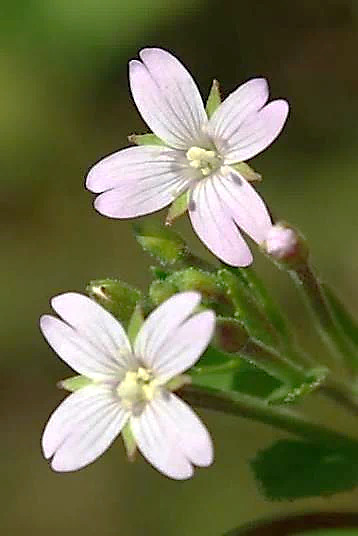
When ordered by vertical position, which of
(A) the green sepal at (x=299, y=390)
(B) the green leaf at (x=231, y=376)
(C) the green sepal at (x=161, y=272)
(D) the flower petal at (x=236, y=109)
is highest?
(D) the flower petal at (x=236, y=109)

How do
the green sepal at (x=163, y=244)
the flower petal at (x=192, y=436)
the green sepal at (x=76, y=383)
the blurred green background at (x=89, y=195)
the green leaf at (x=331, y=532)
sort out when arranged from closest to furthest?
the flower petal at (x=192, y=436), the green sepal at (x=76, y=383), the green sepal at (x=163, y=244), the green leaf at (x=331, y=532), the blurred green background at (x=89, y=195)

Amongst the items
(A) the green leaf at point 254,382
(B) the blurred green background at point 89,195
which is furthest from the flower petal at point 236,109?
(B) the blurred green background at point 89,195

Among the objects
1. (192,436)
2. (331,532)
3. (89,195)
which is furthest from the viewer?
(89,195)

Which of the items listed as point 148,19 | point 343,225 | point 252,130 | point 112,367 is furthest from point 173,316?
point 148,19

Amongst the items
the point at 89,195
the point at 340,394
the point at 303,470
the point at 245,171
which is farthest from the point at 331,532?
the point at 89,195

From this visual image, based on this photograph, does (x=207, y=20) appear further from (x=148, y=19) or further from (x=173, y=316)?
(x=173, y=316)

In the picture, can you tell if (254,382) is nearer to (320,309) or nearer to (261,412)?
(261,412)

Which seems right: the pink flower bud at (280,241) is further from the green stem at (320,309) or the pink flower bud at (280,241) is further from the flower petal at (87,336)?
the flower petal at (87,336)
